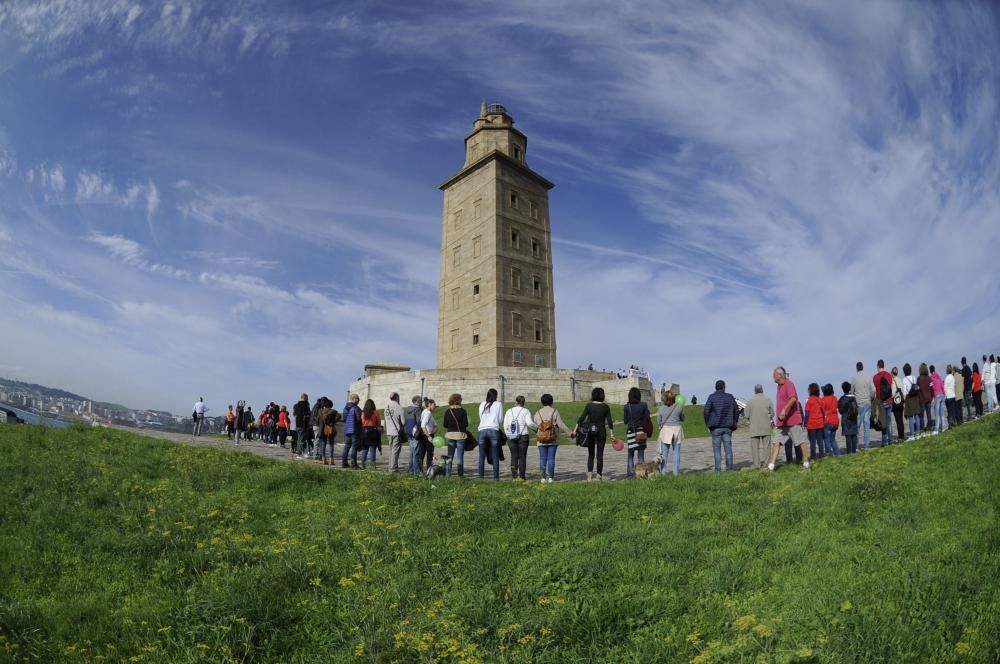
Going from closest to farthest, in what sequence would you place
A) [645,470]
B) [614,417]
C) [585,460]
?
[645,470] → [585,460] → [614,417]

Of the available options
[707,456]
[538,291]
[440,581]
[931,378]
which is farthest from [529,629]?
[538,291]

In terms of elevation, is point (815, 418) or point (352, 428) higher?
point (815, 418)

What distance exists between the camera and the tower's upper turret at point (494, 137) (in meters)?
48.7

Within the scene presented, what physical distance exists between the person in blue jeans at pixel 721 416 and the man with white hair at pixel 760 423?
1.15ft

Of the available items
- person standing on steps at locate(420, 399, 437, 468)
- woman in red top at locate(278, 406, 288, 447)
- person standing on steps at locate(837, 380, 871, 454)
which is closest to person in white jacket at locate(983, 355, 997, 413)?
person standing on steps at locate(837, 380, 871, 454)

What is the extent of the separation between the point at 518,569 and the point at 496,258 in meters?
38.4

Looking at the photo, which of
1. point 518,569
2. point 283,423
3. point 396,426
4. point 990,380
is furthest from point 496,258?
point 518,569

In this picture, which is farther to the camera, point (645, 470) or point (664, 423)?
point (664, 423)

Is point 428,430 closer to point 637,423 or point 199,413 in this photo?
point 637,423

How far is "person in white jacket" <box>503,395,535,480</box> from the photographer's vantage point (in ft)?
41.6

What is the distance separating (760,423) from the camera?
42.0 ft

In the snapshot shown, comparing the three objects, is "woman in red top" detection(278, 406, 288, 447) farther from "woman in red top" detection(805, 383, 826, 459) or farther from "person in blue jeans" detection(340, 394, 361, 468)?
"woman in red top" detection(805, 383, 826, 459)

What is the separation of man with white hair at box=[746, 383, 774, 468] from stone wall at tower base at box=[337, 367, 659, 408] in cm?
2618

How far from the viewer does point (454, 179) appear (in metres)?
50.0
